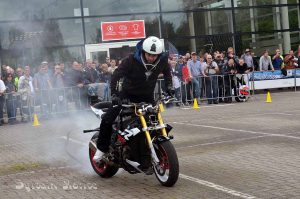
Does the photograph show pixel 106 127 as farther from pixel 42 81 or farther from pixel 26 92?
pixel 42 81

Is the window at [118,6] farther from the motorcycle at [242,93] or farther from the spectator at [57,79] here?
the motorcycle at [242,93]

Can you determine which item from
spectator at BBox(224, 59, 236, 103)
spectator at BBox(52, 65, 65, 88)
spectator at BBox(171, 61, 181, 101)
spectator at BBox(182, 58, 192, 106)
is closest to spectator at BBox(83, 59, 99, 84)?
spectator at BBox(52, 65, 65, 88)

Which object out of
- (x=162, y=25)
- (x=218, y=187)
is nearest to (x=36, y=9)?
(x=162, y=25)

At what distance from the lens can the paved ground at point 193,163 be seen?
264 inches

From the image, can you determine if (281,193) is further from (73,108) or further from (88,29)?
(88,29)

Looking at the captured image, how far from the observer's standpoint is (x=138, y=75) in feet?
23.6

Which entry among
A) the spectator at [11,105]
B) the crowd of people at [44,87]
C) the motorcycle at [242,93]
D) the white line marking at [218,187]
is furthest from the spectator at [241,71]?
the white line marking at [218,187]

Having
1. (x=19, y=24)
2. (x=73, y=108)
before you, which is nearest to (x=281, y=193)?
(x=73, y=108)

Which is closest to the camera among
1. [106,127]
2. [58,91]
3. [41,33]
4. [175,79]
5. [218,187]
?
[218,187]

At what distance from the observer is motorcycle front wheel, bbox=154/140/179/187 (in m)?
6.63

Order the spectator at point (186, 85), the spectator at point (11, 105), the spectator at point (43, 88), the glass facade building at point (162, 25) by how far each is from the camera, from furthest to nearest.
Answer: the glass facade building at point (162, 25) < the spectator at point (186, 85) < the spectator at point (43, 88) < the spectator at point (11, 105)

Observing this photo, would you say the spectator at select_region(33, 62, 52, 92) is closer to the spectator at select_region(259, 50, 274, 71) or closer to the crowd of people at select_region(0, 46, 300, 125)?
the crowd of people at select_region(0, 46, 300, 125)

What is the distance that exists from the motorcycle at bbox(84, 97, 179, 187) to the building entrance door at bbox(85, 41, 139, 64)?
665 inches

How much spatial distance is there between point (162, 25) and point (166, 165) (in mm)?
19328
